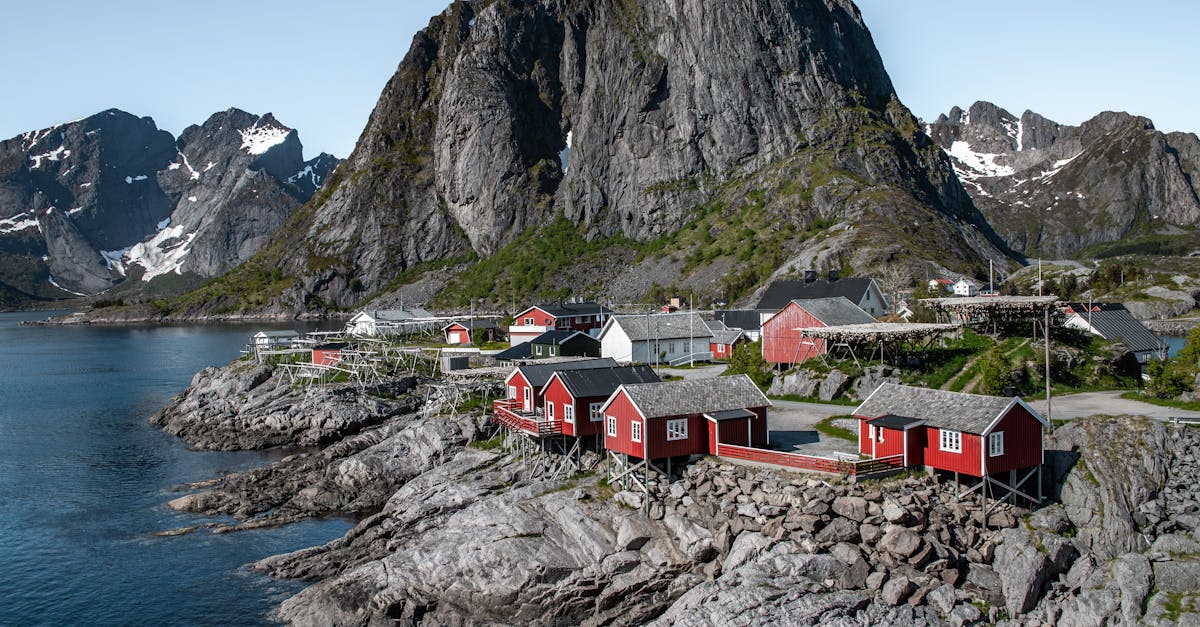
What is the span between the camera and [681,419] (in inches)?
1384

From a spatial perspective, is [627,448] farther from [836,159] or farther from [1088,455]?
[836,159]

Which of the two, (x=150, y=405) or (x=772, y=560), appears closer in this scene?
(x=772, y=560)

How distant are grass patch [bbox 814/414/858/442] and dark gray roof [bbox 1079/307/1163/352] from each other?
76.1 feet

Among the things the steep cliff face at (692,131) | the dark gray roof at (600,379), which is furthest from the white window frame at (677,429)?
the steep cliff face at (692,131)

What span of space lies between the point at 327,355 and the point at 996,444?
190 feet

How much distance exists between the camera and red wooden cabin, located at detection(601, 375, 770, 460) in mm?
34688

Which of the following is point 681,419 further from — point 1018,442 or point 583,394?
point 1018,442

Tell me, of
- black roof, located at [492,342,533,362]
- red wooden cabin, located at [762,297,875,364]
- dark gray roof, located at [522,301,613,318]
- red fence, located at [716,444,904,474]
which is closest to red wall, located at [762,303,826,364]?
red wooden cabin, located at [762,297,875,364]

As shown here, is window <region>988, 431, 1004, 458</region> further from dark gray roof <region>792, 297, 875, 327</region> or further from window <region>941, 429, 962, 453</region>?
dark gray roof <region>792, 297, 875, 327</region>

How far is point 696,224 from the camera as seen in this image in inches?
6048

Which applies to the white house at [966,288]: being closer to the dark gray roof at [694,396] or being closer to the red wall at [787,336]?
the red wall at [787,336]

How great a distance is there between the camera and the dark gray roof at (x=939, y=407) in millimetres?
30547

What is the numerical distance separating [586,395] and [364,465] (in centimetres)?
1525

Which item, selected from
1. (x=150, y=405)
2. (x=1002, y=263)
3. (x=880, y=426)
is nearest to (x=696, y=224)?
(x=1002, y=263)
